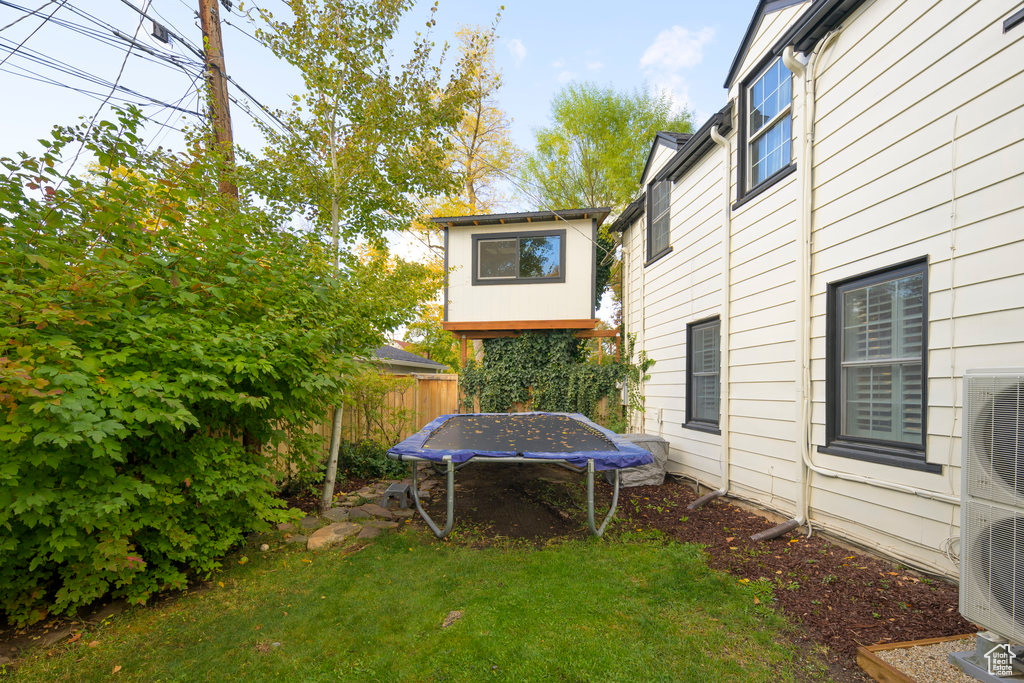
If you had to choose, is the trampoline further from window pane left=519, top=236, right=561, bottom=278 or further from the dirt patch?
window pane left=519, top=236, right=561, bottom=278

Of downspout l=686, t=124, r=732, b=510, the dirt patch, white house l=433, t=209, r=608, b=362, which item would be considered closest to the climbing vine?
white house l=433, t=209, r=608, b=362

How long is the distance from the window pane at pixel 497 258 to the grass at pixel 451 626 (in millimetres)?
7026

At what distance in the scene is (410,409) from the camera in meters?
7.85

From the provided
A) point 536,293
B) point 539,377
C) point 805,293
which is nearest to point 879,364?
point 805,293

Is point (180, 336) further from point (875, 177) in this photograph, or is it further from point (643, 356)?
point (643, 356)

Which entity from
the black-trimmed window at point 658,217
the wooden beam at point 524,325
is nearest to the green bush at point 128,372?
the black-trimmed window at point 658,217

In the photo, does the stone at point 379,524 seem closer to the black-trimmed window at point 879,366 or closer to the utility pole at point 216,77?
the black-trimmed window at point 879,366

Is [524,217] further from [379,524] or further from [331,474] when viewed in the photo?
[379,524]

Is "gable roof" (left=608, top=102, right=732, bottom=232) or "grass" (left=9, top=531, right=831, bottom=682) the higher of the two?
"gable roof" (left=608, top=102, right=732, bottom=232)

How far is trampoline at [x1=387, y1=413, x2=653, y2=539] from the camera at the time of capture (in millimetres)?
4043

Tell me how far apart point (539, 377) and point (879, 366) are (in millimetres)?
6998

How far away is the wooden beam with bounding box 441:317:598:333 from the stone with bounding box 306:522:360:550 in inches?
233

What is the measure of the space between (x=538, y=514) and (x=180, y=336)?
3.42 meters

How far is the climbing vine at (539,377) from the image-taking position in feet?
31.6
